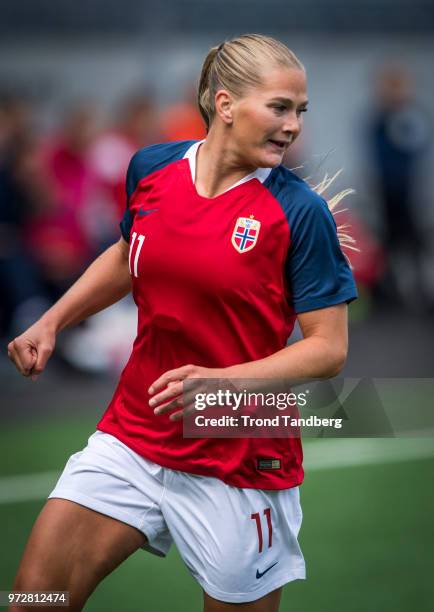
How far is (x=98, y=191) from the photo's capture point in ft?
40.2

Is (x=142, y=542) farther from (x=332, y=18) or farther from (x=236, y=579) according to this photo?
(x=332, y=18)

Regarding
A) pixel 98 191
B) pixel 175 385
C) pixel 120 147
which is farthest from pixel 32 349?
pixel 120 147

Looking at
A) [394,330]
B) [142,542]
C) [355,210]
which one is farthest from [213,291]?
[355,210]

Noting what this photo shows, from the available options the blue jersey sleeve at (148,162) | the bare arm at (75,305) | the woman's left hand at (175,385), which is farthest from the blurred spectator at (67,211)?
the woman's left hand at (175,385)

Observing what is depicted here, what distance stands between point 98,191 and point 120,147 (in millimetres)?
555

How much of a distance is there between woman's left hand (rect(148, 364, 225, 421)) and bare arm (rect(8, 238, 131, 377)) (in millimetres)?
628

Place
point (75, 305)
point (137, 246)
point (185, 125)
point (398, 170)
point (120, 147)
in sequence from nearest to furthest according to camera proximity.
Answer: point (137, 246) < point (75, 305) < point (120, 147) < point (185, 125) < point (398, 170)

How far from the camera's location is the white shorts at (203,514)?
4.18 metres

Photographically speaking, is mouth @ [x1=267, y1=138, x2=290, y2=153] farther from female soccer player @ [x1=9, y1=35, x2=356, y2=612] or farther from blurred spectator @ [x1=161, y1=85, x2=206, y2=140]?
blurred spectator @ [x1=161, y1=85, x2=206, y2=140]

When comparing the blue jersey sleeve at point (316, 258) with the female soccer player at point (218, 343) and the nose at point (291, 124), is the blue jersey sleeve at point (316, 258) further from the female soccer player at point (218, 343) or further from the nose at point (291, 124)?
the nose at point (291, 124)

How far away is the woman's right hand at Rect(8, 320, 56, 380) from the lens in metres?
4.38

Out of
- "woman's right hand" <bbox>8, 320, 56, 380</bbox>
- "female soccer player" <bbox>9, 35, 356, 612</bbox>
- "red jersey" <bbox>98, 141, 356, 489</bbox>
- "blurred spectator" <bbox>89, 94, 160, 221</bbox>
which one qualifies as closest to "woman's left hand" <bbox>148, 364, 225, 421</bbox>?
"female soccer player" <bbox>9, 35, 356, 612</bbox>

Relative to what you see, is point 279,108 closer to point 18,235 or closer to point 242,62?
point 242,62

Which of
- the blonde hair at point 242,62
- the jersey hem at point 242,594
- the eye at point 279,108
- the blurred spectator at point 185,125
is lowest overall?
the blurred spectator at point 185,125
